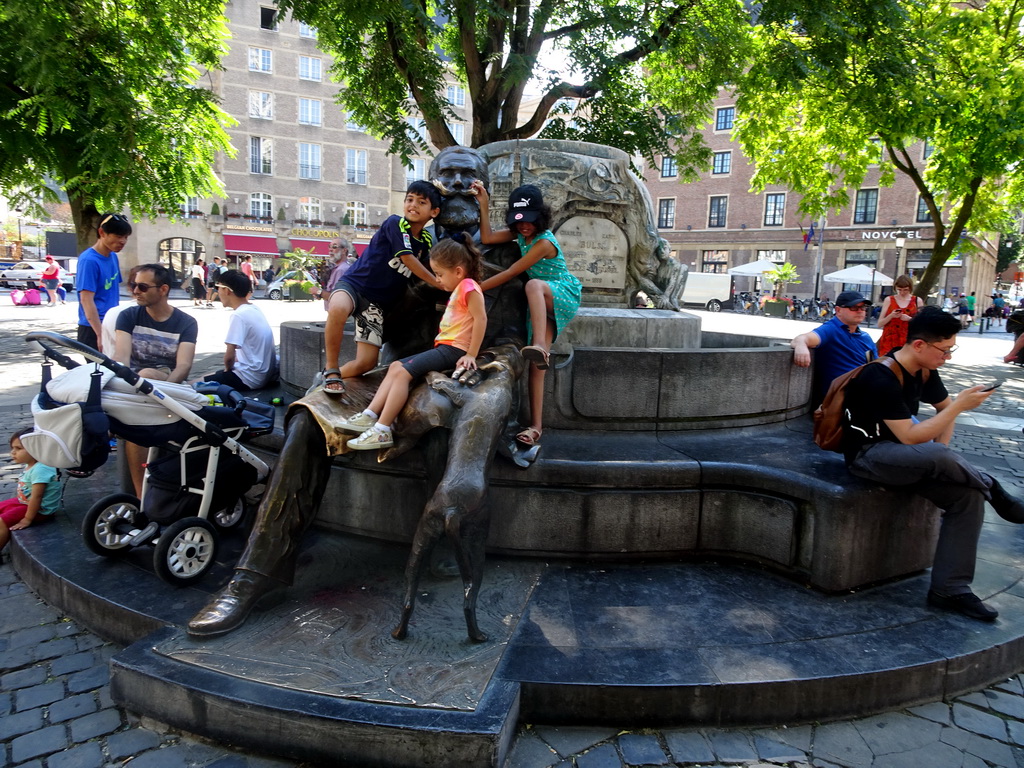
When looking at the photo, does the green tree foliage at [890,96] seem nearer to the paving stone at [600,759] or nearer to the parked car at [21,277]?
the paving stone at [600,759]

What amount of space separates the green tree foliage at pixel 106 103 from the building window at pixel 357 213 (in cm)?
3895

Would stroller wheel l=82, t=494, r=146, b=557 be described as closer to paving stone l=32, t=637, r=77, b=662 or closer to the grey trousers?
paving stone l=32, t=637, r=77, b=662

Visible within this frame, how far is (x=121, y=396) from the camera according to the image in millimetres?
3686

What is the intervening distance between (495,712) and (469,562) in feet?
2.20

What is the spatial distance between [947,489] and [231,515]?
4.17 meters

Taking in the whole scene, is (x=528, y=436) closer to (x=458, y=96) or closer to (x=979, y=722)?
(x=979, y=722)

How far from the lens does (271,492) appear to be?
130 inches

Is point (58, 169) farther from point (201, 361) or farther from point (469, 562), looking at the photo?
point (469, 562)

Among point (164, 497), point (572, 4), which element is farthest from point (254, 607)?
point (572, 4)

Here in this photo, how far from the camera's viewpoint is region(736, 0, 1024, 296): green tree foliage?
992 cm

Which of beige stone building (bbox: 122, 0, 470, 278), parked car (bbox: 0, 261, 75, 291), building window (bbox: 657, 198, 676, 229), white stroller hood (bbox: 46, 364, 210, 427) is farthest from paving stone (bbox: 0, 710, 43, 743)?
building window (bbox: 657, 198, 676, 229)

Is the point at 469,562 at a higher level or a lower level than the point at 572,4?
lower

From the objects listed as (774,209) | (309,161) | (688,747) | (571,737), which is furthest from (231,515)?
(774,209)

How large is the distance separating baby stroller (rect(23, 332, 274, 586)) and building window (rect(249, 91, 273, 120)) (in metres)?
48.2
